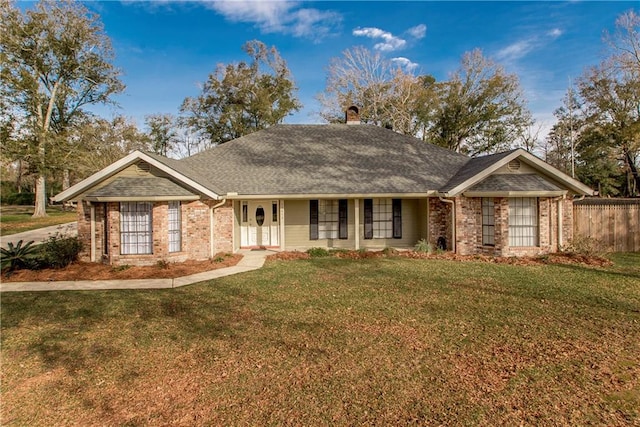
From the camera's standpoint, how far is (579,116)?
33281 mm

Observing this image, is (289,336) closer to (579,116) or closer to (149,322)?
(149,322)

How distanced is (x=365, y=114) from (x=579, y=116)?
67.5ft

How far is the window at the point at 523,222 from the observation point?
12.8m

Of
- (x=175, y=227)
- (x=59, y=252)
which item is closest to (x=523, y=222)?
(x=175, y=227)

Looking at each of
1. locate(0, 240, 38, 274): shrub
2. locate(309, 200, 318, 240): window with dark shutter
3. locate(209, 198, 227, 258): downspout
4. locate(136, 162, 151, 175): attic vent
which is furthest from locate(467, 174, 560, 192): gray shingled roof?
locate(0, 240, 38, 274): shrub

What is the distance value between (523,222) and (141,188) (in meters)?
13.5

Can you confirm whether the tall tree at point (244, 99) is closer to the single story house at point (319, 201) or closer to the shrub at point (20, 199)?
the single story house at point (319, 201)

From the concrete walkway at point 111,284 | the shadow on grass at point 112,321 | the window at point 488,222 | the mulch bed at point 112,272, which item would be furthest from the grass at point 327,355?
the window at point 488,222

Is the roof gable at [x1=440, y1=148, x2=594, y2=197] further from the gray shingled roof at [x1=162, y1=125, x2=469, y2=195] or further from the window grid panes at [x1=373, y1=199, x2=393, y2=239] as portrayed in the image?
the window grid panes at [x1=373, y1=199, x2=393, y2=239]

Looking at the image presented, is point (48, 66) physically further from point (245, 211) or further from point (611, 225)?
point (611, 225)

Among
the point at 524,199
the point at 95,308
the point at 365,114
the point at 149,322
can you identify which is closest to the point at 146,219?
the point at 95,308

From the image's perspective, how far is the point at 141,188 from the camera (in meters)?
11.5

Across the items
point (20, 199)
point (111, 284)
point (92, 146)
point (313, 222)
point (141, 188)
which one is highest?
point (92, 146)

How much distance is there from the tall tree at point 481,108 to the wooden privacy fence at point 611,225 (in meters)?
21.6
